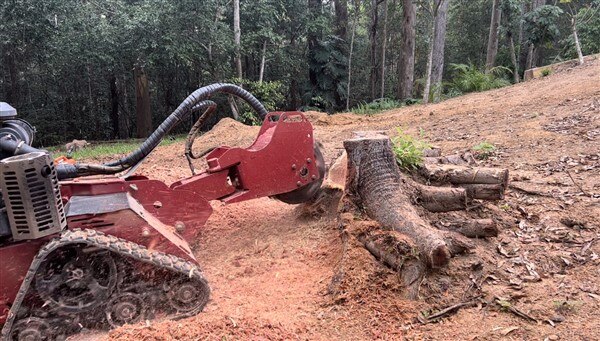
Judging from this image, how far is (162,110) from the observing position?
74.5 ft

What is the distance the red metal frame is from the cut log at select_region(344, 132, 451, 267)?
515mm

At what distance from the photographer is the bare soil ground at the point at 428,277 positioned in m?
2.88

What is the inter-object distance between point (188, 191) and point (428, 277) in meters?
2.00

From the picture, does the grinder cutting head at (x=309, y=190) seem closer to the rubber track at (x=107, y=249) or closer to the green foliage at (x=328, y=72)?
the rubber track at (x=107, y=249)

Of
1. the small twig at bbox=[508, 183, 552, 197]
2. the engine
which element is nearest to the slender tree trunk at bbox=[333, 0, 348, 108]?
the small twig at bbox=[508, 183, 552, 197]

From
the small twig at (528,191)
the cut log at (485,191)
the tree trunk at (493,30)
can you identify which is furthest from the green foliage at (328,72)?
the cut log at (485,191)

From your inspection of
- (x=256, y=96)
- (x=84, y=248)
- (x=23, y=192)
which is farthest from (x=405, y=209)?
(x=256, y=96)

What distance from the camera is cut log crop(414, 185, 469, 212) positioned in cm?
410

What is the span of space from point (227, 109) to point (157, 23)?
642 cm

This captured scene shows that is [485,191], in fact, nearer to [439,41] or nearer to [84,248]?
[84,248]

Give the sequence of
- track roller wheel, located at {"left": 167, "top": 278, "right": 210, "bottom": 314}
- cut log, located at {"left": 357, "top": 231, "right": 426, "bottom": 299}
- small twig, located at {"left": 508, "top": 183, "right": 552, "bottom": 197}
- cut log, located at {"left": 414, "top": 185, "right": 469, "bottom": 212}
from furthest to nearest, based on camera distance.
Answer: small twig, located at {"left": 508, "top": 183, "right": 552, "bottom": 197} < cut log, located at {"left": 414, "top": 185, "right": 469, "bottom": 212} < cut log, located at {"left": 357, "top": 231, "right": 426, "bottom": 299} < track roller wheel, located at {"left": 167, "top": 278, "right": 210, "bottom": 314}

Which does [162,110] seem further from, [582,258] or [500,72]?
[582,258]

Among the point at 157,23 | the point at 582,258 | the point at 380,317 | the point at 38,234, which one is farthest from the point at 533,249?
the point at 157,23

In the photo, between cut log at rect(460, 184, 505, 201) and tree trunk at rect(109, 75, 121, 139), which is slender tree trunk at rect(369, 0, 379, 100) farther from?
cut log at rect(460, 184, 505, 201)
